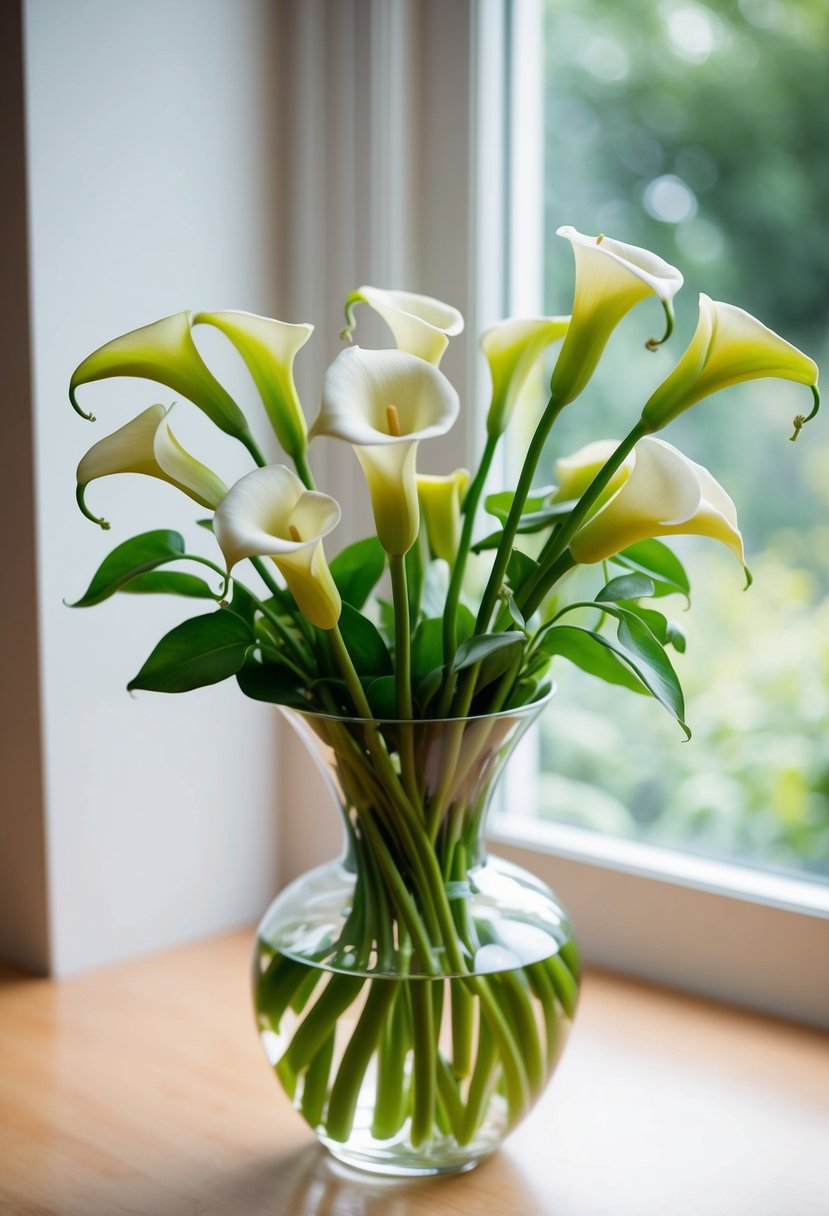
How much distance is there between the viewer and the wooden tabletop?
68 cm

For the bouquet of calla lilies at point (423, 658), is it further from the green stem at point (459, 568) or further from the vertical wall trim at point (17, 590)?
the vertical wall trim at point (17, 590)

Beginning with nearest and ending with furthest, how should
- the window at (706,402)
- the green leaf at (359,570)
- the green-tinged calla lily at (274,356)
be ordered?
the green-tinged calla lily at (274,356)
the green leaf at (359,570)
the window at (706,402)

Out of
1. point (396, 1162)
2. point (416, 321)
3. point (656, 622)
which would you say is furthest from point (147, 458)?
point (396, 1162)

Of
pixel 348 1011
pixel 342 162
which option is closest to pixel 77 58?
pixel 342 162

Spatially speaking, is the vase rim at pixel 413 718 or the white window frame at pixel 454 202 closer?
the vase rim at pixel 413 718

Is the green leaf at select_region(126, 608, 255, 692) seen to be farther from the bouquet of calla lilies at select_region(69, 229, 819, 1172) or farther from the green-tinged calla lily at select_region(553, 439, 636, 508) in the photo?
the green-tinged calla lily at select_region(553, 439, 636, 508)

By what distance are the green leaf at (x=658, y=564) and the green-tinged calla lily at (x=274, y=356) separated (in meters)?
0.19

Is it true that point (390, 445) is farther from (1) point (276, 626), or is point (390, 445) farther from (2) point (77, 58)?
(2) point (77, 58)

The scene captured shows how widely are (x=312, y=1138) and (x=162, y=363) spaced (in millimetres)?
460

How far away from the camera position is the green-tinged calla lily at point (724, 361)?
1.86 feet

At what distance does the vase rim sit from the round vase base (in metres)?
0.24

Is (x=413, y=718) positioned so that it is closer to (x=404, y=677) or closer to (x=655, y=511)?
(x=404, y=677)

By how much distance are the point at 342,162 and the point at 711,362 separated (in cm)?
58

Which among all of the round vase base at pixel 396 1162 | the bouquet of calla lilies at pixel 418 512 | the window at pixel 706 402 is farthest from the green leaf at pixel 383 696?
the window at pixel 706 402
